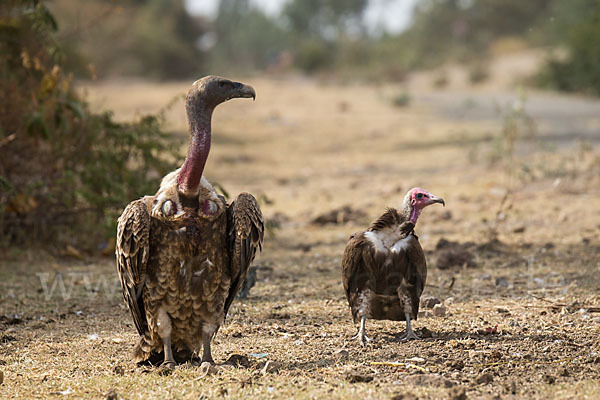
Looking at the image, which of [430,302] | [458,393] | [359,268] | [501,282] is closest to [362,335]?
[359,268]

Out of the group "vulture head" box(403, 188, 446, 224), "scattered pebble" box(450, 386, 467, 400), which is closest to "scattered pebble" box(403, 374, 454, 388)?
"scattered pebble" box(450, 386, 467, 400)

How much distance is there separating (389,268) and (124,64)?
130 feet

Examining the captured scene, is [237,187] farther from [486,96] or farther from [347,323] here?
[486,96]

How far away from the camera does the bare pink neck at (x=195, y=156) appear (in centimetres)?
445

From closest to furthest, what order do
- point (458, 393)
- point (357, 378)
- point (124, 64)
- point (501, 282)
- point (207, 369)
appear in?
point (458, 393) < point (357, 378) < point (207, 369) < point (501, 282) < point (124, 64)

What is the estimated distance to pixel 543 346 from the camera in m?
4.75

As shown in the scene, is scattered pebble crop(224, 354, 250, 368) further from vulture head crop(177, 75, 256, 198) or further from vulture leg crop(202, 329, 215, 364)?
vulture head crop(177, 75, 256, 198)

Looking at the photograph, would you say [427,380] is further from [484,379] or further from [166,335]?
[166,335]

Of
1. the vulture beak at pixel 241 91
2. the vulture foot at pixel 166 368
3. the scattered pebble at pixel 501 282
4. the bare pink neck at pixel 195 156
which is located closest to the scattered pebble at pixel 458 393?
the vulture foot at pixel 166 368

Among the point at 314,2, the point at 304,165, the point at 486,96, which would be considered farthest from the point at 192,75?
the point at 314,2

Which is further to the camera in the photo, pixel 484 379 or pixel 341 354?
pixel 341 354

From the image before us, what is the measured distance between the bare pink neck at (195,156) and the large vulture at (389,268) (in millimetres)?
1237

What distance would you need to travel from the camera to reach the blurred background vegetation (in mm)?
7832

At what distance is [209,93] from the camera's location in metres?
4.59
